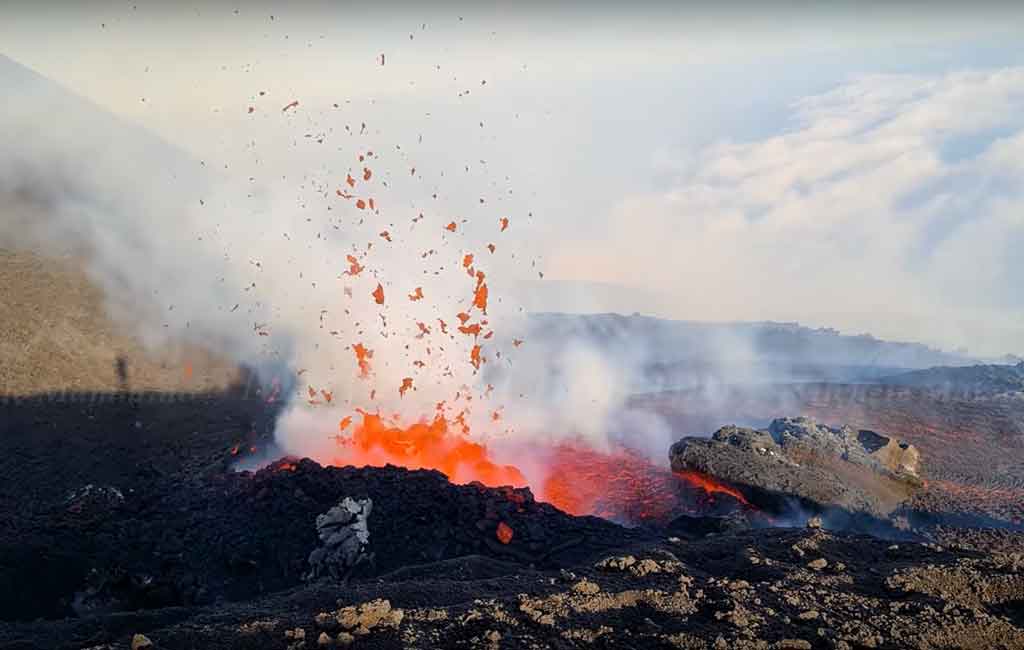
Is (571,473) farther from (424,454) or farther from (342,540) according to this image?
(342,540)

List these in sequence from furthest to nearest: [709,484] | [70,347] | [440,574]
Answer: [70,347]
[709,484]
[440,574]

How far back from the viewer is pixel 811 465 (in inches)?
884

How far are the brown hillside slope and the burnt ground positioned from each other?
177 inches

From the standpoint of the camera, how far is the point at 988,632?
28.1ft

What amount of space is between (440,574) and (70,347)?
26.3 meters

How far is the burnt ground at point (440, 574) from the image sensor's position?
8648 millimetres

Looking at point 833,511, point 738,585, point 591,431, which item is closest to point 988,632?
point 738,585

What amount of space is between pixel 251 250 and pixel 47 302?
10.4 meters

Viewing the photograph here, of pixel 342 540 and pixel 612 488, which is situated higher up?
pixel 612 488

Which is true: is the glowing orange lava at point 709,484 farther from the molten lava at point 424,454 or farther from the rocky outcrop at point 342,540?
the rocky outcrop at point 342,540

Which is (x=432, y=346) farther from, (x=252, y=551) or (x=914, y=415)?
(x=914, y=415)

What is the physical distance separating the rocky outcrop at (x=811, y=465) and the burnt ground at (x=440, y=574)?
1.80m

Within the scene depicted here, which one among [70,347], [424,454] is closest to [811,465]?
[424,454]

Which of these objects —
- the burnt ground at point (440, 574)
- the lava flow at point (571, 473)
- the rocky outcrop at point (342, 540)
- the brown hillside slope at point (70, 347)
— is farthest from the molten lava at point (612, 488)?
the brown hillside slope at point (70, 347)
